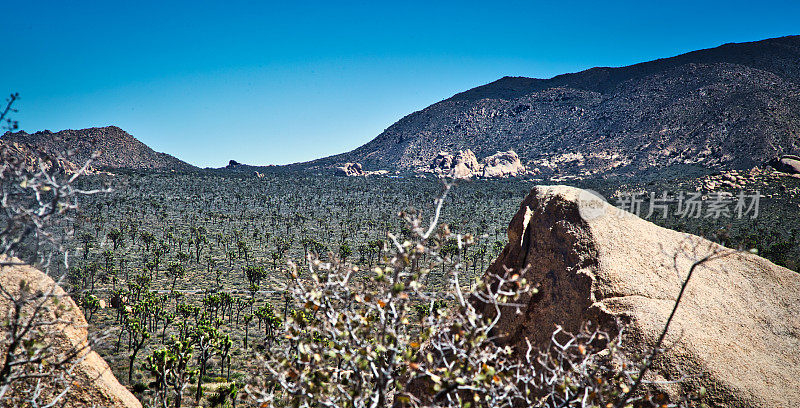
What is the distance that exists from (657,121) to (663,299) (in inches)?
5875

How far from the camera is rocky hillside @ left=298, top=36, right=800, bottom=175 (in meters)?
112

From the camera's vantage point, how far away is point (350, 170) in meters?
174

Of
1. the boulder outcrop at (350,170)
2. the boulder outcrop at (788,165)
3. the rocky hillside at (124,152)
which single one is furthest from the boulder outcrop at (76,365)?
the boulder outcrop at (350,170)

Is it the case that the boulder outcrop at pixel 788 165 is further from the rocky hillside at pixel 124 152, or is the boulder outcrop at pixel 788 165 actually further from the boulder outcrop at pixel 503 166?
the rocky hillside at pixel 124 152

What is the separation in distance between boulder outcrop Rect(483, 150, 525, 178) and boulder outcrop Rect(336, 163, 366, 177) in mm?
48064

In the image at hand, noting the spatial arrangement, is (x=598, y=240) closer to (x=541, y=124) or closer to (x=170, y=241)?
(x=170, y=241)

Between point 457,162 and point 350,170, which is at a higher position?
point 350,170

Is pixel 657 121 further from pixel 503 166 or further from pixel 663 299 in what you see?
pixel 663 299

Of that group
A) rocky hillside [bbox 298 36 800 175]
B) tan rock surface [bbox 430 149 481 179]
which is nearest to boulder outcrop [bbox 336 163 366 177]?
rocky hillside [bbox 298 36 800 175]

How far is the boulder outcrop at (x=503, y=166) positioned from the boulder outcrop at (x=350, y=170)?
4806 cm

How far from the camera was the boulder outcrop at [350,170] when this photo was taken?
561 ft

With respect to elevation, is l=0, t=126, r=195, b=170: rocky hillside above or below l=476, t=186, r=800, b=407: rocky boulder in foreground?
above

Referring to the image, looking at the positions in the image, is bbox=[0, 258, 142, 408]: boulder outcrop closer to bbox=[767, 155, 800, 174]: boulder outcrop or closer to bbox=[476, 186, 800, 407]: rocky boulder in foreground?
bbox=[476, 186, 800, 407]: rocky boulder in foreground

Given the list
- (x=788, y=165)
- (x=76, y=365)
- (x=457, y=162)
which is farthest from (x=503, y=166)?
(x=76, y=365)
